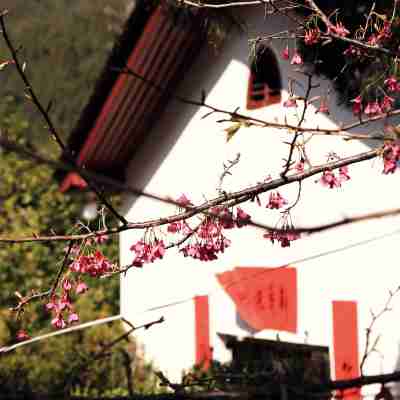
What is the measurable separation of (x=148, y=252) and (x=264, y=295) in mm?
3685

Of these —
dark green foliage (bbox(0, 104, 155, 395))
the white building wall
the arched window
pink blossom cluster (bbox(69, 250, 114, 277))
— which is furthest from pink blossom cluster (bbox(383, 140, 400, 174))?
dark green foliage (bbox(0, 104, 155, 395))

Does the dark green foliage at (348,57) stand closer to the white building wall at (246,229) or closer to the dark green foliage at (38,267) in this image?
the white building wall at (246,229)

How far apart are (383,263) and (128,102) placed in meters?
3.47

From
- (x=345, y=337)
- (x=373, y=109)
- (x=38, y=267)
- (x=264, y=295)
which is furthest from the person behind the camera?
(x=38, y=267)

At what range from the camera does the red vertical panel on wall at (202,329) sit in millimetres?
7840

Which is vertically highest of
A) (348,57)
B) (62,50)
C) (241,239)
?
(62,50)

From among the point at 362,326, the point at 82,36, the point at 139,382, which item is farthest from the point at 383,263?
the point at 82,36

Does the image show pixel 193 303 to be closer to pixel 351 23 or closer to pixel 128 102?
pixel 128 102

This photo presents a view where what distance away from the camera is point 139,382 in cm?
849

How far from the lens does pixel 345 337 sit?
6.13 metres

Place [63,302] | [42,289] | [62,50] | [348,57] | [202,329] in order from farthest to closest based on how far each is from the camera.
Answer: [62,50]
[42,289]
[202,329]
[348,57]
[63,302]

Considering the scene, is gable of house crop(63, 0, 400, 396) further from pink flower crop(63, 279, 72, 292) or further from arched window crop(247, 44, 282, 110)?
pink flower crop(63, 279, 72, 292)

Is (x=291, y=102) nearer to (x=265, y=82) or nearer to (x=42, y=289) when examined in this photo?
Result: (x=265, y=82)

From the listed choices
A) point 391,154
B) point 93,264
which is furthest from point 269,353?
point 391,154
